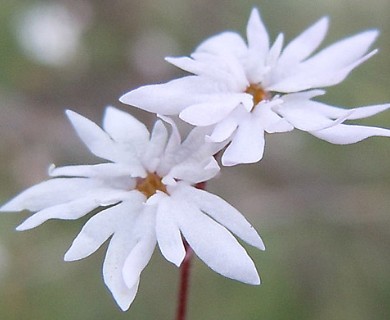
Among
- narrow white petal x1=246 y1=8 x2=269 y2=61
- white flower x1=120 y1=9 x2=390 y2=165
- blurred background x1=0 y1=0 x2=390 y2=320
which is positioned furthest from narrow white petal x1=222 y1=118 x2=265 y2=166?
blurred background x1=0 y1=0 x2=390 y2=320

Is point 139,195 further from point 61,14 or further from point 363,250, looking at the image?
point 61,14

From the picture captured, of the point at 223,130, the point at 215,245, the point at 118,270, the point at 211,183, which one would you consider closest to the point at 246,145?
the point at 223,130

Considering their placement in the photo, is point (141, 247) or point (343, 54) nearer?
point (141, 247)

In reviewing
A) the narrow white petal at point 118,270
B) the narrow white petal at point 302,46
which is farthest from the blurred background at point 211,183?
the narrow white petal at point 118,270

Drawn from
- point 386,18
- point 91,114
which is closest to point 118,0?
point 91,114

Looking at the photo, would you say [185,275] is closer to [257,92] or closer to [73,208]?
[73,208]

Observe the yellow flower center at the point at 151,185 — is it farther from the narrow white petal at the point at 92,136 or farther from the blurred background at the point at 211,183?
the blurred background at the point at 211,183

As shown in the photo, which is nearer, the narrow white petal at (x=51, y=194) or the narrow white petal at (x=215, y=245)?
the narrow white petal at (x=215, y=245)
